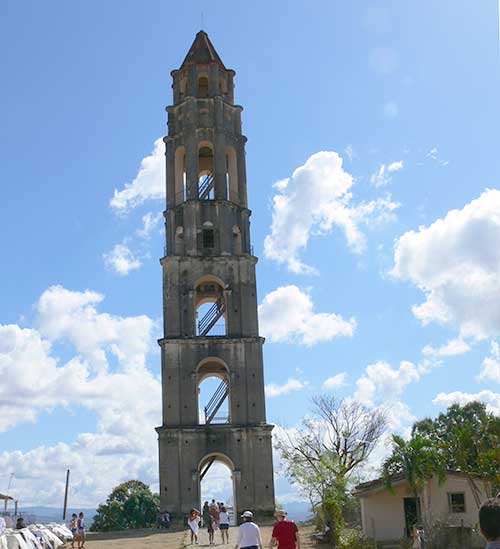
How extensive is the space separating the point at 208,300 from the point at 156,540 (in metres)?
16.3

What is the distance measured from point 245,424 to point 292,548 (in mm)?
25920

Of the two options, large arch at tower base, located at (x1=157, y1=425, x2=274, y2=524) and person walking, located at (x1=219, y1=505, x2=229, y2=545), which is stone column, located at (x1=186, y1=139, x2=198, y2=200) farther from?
person walking, located at (x1=219, y1=505, x2=229, y2=545)

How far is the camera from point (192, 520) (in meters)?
26.8

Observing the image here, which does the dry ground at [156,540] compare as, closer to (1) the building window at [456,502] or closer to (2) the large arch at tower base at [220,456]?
(2) the large arch at tower base at [220,456]

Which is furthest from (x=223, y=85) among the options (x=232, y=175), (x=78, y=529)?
(x=78, y=529)

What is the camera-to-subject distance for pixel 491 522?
215 inches

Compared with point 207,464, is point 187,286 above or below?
above

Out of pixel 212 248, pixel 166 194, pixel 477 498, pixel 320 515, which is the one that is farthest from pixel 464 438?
pixel 166 194

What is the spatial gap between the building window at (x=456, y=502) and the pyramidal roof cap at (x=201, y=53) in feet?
99.6

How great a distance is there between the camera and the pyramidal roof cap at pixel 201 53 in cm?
4850

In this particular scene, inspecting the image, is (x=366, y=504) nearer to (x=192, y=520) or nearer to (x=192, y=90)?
(x=192, y=520)

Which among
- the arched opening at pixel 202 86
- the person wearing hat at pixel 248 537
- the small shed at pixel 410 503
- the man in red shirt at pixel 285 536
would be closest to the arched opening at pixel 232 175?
the arched opening at pixel 202 86

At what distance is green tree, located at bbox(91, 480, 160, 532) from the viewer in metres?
59.3

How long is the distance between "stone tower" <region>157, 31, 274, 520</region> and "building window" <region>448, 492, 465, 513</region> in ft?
39.6
